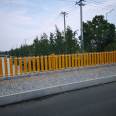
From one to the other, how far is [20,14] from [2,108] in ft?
38.9

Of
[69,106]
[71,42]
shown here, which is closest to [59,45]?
[71,42]

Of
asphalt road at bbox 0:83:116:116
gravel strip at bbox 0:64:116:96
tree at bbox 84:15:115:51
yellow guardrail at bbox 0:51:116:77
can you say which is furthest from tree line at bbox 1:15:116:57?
asphalt road at bbox 0:83:116:116

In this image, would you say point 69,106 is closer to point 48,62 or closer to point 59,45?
point 48,62

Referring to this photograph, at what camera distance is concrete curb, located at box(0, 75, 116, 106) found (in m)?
4.85

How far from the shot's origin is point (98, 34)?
1919 centimetres

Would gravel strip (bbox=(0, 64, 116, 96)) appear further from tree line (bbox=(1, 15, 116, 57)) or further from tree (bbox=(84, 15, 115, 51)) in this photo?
tree (bbox=(84, 15, 115, 51))

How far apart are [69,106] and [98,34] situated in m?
16.2

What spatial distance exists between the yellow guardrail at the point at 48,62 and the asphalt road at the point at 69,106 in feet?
12.2

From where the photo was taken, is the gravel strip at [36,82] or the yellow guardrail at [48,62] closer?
the gravel strip at [36,82]

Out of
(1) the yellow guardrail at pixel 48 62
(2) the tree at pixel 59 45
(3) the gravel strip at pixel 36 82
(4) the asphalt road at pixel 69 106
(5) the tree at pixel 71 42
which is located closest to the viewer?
(4) the asphalt road at pixel 69 106

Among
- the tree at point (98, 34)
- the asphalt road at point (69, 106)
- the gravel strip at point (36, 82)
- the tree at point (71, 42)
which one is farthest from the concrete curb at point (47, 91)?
the tree at point (98, 34)

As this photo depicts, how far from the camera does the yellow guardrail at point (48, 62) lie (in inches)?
315

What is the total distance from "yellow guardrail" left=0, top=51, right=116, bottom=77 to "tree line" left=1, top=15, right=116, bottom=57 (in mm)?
5466

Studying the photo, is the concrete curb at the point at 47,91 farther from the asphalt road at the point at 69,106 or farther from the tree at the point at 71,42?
the tree at the point at 71,42
